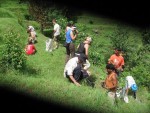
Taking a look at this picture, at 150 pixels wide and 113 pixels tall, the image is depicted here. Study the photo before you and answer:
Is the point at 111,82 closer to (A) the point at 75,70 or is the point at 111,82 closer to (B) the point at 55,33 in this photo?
(A) the point at 75,70

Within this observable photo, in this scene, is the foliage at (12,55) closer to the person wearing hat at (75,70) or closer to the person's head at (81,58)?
the person wearing hat at (75,70)

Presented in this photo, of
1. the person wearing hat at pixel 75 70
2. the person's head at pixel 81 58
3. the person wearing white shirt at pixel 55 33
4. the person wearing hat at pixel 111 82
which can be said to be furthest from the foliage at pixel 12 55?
the person wearing white shirt at pixel 55 33

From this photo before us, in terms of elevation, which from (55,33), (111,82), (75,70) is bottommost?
(111,82)

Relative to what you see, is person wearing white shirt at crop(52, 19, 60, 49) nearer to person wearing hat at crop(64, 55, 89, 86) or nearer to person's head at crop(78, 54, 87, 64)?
person's head at crop(78, 54, 87, 64)

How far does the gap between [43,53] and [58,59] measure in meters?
0.89

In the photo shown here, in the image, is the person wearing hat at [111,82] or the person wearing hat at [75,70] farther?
the person wearing hat at [75,70]

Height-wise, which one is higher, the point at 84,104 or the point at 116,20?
the point at 116,20

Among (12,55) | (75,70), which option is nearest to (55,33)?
(12,55)

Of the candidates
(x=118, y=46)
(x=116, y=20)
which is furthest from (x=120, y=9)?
(x=118, y=46)

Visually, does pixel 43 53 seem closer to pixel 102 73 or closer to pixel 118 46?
pixel 102 73

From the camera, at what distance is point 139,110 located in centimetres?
795

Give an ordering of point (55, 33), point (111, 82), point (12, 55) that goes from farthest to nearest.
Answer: point (55, 33) < point (12, 55) < point (111, 82)

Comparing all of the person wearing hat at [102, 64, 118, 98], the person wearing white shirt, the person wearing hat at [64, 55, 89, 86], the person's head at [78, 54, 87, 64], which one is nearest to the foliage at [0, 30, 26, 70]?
the person wearing hat at [64, 55, 89, 86]

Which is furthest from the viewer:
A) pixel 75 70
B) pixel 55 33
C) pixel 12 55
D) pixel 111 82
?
pixel 55 33
